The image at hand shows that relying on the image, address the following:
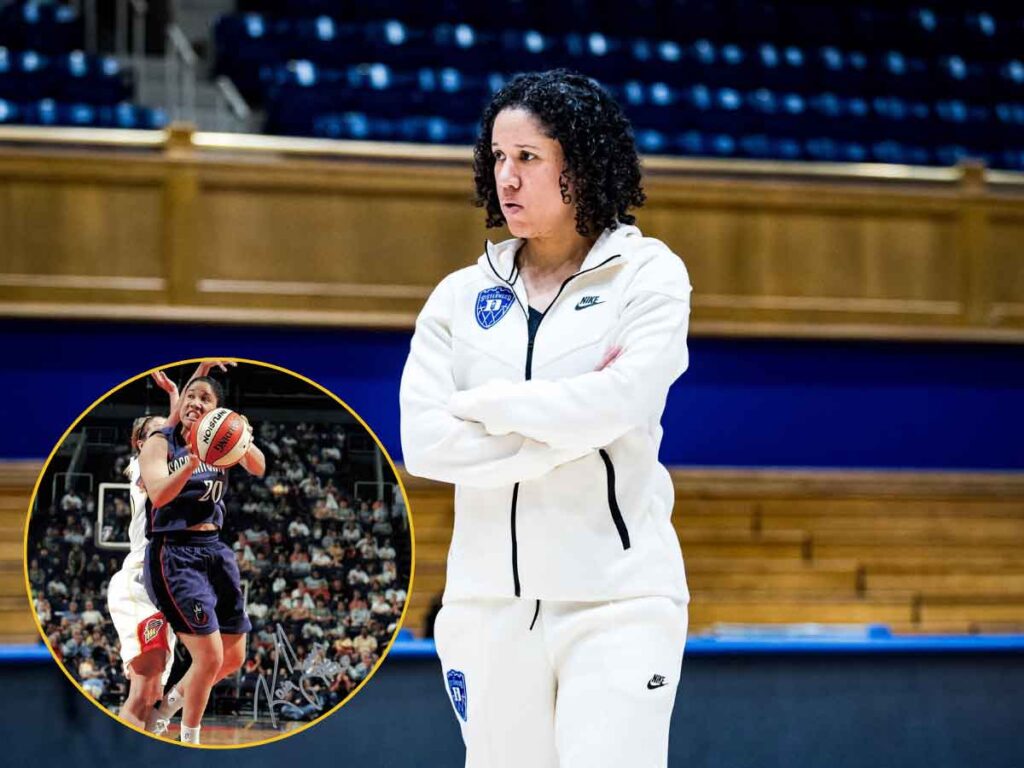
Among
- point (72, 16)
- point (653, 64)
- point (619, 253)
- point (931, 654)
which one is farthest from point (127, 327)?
point (619, 253)

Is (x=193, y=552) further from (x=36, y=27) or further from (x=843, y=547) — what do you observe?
(x=36, y=27)

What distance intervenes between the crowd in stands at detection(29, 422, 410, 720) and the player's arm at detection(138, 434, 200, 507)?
4.3 inches

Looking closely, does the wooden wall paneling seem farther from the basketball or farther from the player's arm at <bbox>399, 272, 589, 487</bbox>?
the player's arm at <bbox>399, 272, 589, 487</bbox>

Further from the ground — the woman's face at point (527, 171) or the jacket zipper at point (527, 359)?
the woman's face at point (527, 171)

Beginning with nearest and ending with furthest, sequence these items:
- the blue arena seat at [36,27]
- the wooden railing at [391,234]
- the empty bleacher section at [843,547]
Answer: the empty bleacher section at [843,547] → the wooden railing at [391,234] → the blue arena seat at [36,27]

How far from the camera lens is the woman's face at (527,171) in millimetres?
1933

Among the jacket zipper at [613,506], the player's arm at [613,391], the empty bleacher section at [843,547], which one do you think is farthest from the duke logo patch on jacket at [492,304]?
the empty bleacher section at [843,547]

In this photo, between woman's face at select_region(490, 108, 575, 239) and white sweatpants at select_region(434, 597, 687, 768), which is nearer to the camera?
white sweatpants at select_region(434, 597, 687, 768)

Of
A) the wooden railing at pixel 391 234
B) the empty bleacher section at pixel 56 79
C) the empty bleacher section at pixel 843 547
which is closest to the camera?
the empty bleacher section at pixel 843 547

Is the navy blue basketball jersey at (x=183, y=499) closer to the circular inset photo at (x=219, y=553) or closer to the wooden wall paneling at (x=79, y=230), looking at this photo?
the circular inset photo at (x=219, y=553)

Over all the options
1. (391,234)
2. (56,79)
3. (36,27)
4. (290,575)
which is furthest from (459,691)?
(36,27)

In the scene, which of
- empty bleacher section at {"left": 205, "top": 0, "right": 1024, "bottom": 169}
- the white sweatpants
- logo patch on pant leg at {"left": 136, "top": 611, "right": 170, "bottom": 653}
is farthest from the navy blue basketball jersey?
empty bleacher section at {"left": 205, "top": 0, "right": 1024, "bottom": 169}

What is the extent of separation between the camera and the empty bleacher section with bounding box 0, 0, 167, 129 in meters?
6.37
